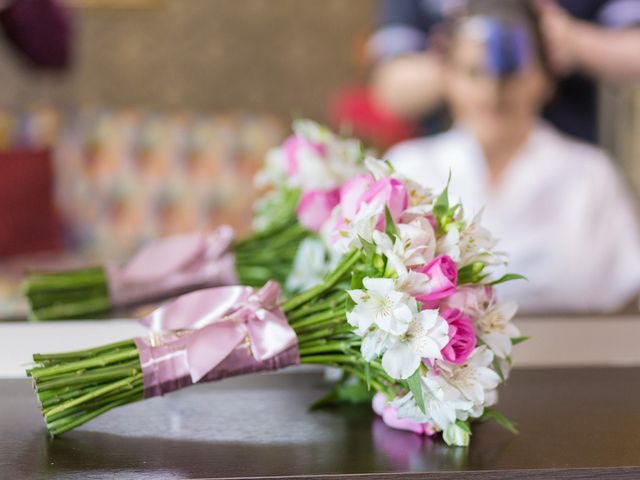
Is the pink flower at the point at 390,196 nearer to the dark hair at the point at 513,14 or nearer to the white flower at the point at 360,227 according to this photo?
the white flower at the point at 360,227

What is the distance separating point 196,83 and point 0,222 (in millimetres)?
1092

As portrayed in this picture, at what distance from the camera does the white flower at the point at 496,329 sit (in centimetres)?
64

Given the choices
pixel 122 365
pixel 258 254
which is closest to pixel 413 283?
pixel 122 365

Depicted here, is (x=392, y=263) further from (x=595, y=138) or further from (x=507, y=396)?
(x=595, y=138)

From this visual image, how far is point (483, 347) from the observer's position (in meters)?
0.63

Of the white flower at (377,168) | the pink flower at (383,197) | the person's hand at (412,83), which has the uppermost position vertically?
the person's hand at (412,83)

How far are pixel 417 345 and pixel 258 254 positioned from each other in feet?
1.81

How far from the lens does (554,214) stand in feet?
5.26

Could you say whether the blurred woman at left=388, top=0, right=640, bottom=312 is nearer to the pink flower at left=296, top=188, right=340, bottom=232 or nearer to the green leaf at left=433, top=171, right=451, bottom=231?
the pink flower at left=296, top=188, right=340, bottom=232

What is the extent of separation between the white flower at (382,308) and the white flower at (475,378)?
0.05m

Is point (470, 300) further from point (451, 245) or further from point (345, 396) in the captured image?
point (345, 396)

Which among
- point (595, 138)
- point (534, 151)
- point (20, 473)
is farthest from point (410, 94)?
point (20, 473)

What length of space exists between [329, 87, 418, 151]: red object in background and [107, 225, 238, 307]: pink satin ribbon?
5.97 ft

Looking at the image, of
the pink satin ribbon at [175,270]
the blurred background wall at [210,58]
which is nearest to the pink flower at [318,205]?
the pink satin ribbon at [175,270]
